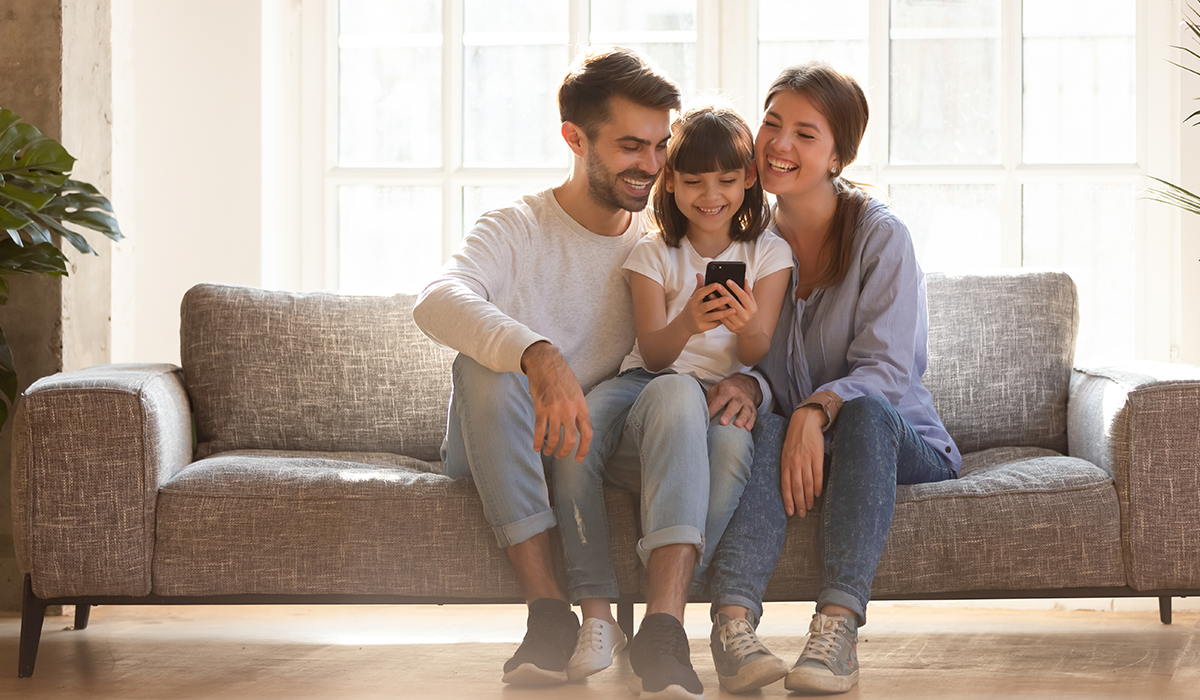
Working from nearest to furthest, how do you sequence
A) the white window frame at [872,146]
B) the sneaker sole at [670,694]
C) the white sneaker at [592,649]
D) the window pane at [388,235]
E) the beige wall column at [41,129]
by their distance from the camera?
the sneaker sole at [670,694] < the white sneaker at [592,649] < the beige wall column at [41,129] < the white window frame at [872,146] < the window pane at [388,235]

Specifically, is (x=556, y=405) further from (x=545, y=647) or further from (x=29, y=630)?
(x=29, y=630)

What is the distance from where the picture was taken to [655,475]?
1641mm

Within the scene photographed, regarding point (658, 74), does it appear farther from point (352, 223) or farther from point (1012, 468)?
point (352, 223)

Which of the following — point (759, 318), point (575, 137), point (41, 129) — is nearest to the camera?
point (759, 318)

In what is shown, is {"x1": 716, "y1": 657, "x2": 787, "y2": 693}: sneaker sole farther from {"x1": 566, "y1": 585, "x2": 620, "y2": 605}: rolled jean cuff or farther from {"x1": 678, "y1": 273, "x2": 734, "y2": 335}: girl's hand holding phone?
{"x1": 678, "y1": 273, "x2": 734, "y2": 335}: girl's hand holding phone

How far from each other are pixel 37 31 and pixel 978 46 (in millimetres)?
2345

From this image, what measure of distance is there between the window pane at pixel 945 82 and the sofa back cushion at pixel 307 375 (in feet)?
4.79

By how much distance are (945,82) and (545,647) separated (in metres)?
2.03

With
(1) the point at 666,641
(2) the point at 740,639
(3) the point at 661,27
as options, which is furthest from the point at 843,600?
(3) the point at 661,27

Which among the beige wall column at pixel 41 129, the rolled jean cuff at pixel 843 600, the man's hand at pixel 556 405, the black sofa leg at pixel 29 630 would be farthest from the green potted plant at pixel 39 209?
the rolled jean cuff at pixel 843 600

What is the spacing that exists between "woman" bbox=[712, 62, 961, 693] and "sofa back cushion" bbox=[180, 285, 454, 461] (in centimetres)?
80

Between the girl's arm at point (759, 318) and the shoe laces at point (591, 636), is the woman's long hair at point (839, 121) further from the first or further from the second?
the shoe laces at point (591, 636)

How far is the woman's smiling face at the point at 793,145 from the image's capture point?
191cm

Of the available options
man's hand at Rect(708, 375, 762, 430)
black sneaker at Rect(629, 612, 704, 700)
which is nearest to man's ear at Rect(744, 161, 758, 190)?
man's hand at Rect(708, 375, 762, 430)
